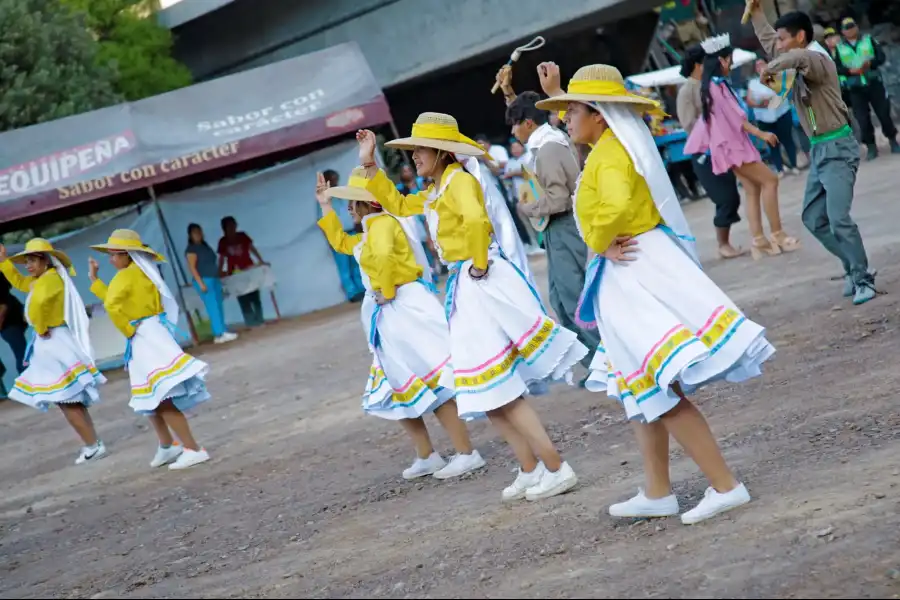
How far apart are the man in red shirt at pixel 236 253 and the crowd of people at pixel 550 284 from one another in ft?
23.9

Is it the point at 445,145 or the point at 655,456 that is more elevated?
the point at 445,145

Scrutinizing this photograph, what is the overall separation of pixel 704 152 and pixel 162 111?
29.1 ft

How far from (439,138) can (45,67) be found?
64.6 feet

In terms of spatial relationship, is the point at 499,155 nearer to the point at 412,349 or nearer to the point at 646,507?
the point at 412,349

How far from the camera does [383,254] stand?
742cm

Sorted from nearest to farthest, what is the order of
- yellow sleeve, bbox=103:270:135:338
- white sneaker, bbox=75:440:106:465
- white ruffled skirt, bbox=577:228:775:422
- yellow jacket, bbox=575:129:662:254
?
white ruffled skirt, bbox=577:228:775:422 → yellow jacket, bbox=575:129:662:254 → yellow sleeve, bbox=103:270:135:338 → white sneaker, bbox=75:440:106:465

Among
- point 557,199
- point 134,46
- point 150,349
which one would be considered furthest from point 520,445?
point 134,46

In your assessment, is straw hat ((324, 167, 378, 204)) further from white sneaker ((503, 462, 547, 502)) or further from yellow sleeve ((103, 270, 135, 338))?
yellow sleeve ((103, 270, 135, 338))

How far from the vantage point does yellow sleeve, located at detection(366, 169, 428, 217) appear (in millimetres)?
7266

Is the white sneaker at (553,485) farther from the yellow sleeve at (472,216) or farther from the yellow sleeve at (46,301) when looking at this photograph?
the yellow sleeve at (46,301)

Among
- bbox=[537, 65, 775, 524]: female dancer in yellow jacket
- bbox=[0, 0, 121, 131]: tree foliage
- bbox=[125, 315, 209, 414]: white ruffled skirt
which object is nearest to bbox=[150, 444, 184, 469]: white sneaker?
bbox=[125, 315, 209, 414]: white ruffled skirt

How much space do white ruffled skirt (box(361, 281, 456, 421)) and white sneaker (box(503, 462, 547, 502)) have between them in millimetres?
1076

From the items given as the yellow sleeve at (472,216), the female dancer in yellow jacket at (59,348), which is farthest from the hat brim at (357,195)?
the female dancer in yellow jacket at (59,348)

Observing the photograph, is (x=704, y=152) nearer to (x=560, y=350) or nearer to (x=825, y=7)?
(x=560, y=350)
